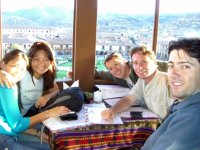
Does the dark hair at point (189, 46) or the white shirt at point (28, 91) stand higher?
the dark hair at point (189, 46)

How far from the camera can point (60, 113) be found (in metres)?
1.76

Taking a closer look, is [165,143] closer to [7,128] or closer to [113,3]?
[7,128]

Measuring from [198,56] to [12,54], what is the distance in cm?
121

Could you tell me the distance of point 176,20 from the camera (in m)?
2.66

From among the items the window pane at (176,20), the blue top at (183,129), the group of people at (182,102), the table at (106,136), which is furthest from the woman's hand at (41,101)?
the window pane at (176,20)

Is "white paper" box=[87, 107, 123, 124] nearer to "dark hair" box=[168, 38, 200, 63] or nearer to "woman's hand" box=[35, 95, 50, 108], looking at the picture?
"woman's hand" box=[35, 95, 50, 108]

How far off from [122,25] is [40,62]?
99 cm

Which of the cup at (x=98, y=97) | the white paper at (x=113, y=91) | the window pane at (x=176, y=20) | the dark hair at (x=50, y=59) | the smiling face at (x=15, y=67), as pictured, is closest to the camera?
the smiling face at (x=15, y=67)

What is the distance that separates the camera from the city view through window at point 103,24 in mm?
2258

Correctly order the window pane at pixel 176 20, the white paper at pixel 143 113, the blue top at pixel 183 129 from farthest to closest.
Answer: the window pane at pixel 176 20 → the white paper at pixel 143 113 → the blue top at pixel 183 129

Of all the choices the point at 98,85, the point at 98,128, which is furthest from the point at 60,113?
the point at 98,85

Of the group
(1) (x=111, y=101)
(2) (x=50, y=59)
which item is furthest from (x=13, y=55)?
(1) (x=111, y=101)

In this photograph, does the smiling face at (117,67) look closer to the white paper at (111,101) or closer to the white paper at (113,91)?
the white paper at (113,91)

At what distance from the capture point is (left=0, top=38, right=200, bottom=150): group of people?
106cm
